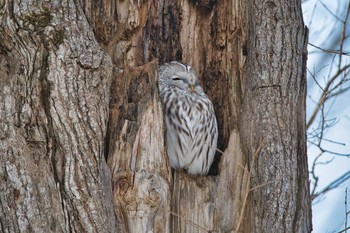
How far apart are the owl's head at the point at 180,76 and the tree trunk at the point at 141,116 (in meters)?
0.13

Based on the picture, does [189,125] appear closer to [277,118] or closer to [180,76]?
[180,76]

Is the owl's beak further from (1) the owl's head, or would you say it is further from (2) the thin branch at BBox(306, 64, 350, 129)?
(2) the thin branch at BBox(306, 64, 350, 129)

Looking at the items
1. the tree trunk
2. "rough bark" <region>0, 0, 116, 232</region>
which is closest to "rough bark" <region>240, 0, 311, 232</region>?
the tree trunk

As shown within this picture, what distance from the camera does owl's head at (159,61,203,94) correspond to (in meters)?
5.17

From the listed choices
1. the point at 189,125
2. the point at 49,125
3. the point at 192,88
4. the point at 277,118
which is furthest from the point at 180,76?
the point at 49,125

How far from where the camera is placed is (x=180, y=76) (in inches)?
205

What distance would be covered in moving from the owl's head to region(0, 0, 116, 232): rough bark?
3.80ft

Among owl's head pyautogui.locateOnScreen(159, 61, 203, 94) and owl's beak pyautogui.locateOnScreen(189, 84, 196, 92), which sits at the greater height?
owl's head pyautogui.locateOnScreen(159, 61, 203, 94)

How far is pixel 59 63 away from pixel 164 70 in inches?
54.8

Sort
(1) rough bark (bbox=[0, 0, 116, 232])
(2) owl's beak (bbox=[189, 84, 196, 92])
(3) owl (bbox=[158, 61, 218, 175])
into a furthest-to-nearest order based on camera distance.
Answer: (2) owl's beak (bbox=[189, 84, 196, 92]), (3) owl (bbox=[158, 61, 218, 175]), (1) rough bark (bbox=[0, 0, 116, 232])

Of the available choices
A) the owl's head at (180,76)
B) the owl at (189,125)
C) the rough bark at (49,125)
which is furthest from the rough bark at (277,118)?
the rough bark at (49,125)

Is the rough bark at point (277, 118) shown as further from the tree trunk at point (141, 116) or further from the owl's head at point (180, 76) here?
the owl's head at point (180, 76)

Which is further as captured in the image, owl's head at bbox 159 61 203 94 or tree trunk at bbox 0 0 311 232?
owl's head at bbox 159 61 203 94

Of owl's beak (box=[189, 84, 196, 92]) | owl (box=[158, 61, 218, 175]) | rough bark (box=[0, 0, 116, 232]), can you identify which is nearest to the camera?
rough bark (box=[0, 0, 116, 232])
